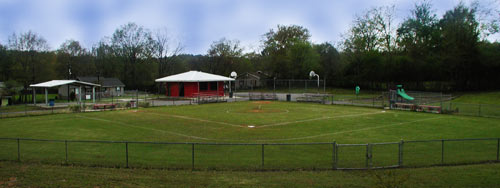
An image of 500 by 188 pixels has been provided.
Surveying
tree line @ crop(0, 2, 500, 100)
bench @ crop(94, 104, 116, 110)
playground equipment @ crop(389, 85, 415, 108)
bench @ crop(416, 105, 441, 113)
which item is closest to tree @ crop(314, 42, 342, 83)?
tree line @ crop(0, 2, 500, 100)

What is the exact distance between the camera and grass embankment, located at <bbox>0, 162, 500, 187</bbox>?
449 inches

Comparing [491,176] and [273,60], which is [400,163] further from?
[273,60]

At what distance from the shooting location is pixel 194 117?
30266mm

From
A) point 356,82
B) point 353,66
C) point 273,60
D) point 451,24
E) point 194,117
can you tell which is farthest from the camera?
point 273,60

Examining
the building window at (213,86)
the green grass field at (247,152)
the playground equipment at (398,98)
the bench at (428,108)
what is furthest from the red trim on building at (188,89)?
the bench at (428,108)

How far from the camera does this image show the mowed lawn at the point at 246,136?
14789 millimetres

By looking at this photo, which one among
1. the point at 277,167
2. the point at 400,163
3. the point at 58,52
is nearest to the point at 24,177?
the point at 277,167

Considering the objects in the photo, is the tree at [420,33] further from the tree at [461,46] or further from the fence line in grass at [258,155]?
the fence line in grass at [258,155]

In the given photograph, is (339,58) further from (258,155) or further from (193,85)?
(258,155)

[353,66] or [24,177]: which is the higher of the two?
[353,66]

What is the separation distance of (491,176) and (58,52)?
305 feet

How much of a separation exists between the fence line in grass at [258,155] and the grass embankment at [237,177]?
2.78 ft

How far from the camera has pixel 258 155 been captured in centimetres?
1577

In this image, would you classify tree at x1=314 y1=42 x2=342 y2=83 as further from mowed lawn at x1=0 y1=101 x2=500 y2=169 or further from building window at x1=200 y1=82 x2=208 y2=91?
mowed lawn at x1=0 y1=101 x2=500 y2=169
